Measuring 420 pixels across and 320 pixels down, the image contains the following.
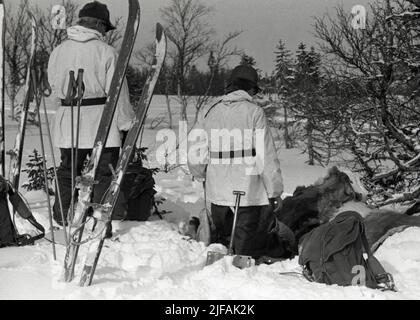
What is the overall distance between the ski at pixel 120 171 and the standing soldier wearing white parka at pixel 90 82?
75cm

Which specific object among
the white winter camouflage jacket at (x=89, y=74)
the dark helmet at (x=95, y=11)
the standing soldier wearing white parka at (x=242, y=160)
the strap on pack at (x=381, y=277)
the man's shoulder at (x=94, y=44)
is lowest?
the strap on pack at (x=381, y=277)

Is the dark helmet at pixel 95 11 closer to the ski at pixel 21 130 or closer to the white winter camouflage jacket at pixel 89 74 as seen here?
the white winter camouflage jacket at pixel 89 74

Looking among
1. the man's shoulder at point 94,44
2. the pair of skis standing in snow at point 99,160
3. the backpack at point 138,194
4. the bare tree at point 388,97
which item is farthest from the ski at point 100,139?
the bare tree at point 388,97

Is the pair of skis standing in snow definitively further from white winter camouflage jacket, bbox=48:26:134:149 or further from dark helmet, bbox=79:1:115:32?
dark helmet, bbox=79:1:115:32

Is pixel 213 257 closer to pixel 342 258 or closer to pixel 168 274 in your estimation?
pixel 168 274

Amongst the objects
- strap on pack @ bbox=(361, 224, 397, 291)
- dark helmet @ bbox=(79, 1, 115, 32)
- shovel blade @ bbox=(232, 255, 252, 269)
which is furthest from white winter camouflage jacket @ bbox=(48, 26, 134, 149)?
strap on pack @ bbox=(361, 224, 397, 291)

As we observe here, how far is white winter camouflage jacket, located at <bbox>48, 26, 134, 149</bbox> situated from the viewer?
3816 mm

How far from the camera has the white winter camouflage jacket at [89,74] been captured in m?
3.82

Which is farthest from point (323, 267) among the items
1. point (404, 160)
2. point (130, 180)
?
point (404, 160)

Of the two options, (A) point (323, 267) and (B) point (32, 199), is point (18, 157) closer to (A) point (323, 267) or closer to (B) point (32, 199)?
(B) point (32, 199)

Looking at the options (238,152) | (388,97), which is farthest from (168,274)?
(388,97)

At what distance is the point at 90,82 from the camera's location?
12.5 feet

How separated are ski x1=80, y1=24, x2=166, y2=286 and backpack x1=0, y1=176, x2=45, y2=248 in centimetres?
101

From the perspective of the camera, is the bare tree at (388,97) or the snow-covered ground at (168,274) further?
the bare tree at (388,97)
